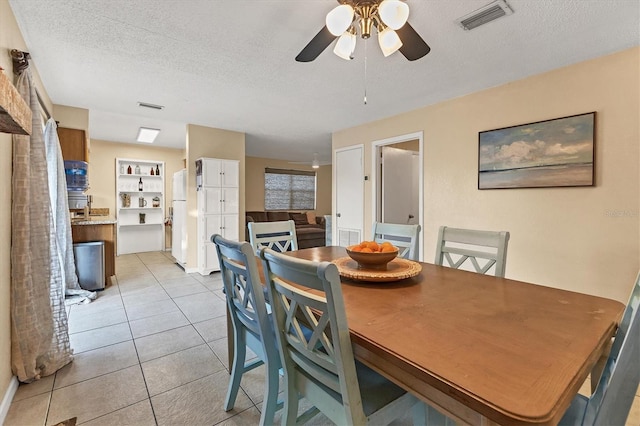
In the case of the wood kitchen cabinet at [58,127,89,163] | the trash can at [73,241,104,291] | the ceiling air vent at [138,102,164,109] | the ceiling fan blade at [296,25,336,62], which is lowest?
the trash can at [73,241,104,291]

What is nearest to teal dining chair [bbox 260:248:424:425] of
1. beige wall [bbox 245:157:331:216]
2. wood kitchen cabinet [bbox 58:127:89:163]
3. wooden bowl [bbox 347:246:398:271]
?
wooden bowl [bbox 347:246:398:271]

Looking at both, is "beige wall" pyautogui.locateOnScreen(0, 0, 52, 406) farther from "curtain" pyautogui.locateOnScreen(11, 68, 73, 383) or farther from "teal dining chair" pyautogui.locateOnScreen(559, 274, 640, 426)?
"teal dining chair" pyautogui.locateOnScreen(559, 274, 640, 426)

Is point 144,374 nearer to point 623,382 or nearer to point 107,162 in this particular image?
point 623,382

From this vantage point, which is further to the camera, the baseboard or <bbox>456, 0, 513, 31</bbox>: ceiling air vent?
<bbox>456, 0, 513, 31</bbox>: ceiling air vent

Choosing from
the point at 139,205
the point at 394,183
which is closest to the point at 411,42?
the point at 394,183

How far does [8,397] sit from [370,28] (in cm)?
287

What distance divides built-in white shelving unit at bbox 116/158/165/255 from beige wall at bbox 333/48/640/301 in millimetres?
5816

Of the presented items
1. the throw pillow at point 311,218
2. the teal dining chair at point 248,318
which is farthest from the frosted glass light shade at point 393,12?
the throw pillow at point 311,218

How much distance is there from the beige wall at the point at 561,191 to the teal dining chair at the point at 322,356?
2366 millimetres

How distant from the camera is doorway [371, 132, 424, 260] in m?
4.43

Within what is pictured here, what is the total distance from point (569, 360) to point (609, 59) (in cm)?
288

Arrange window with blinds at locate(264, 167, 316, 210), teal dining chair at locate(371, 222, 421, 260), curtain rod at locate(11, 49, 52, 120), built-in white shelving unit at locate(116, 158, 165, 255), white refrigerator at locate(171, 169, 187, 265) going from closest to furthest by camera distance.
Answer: curtain rod at locate(11, 49, 52, 120) < teal dining chair at locate(371, 222, 421, 260) < white refrigerator at locate(171, 169, 187, 265) < built-in white shelving unit at locate(116, 158, 165, 255) < window with blinds at locate(264, 167, 316, 210)

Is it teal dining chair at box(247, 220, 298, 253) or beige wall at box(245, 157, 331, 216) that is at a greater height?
beige wall at box(245, 157, 331, 216)

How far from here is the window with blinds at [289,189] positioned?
8.11 meters
